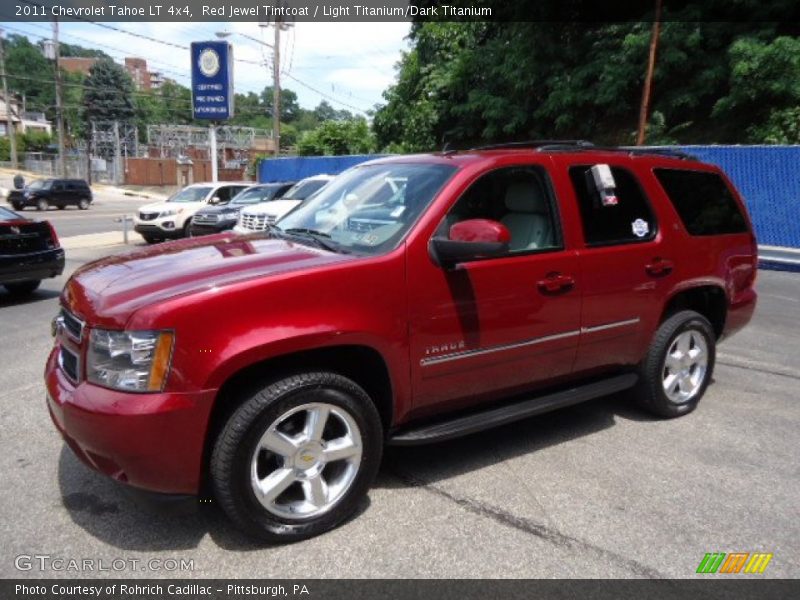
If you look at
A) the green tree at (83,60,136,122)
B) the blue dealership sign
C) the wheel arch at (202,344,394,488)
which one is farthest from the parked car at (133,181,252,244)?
the green tree at (83,60,136,122)

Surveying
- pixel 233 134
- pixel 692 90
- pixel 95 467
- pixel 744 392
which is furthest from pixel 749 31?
pixel 233 134

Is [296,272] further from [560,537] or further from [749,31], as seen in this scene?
[749,31]

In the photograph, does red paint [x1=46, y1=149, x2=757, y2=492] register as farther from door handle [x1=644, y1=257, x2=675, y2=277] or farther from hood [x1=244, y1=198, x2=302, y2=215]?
hood [x1=244, y1=198, x2=302, y2=215]

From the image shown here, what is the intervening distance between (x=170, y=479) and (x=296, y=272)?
104 centimetres

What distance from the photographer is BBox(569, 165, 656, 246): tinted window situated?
3836 mm

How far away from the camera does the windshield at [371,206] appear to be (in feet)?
10.9

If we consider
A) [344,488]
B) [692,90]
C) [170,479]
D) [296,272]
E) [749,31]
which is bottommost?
[344,488]

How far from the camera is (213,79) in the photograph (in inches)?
915

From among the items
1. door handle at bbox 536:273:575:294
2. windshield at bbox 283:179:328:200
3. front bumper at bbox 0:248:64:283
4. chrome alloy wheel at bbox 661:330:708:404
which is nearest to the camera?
door handle at bbox 536:273:575:294

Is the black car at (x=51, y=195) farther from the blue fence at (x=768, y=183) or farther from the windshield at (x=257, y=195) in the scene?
the blue fence at (x=768, y=183)

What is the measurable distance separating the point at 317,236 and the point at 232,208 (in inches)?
464

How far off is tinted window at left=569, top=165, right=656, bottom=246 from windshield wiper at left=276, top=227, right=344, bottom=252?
1538mm

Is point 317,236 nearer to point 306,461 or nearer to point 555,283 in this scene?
point 306,461

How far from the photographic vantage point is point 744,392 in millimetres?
5078
